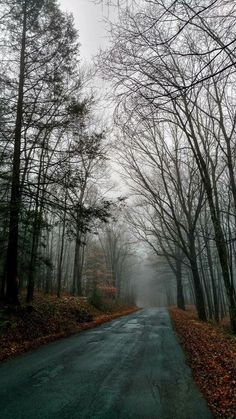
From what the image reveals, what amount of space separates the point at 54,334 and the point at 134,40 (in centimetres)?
905

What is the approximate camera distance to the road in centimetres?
380

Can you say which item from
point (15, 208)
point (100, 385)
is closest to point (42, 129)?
point (15, 208)

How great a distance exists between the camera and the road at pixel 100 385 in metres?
3.80

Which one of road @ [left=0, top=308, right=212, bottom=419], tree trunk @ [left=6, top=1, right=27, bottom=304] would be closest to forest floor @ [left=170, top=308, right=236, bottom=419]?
road @ [left=0, top=308, right=212, bottom=419]

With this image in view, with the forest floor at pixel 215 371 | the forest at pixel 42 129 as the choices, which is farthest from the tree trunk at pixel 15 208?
the forest floor at pixel 215 371

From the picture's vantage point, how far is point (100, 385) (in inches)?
191

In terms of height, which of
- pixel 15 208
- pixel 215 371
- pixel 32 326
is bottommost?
pixel 215 371

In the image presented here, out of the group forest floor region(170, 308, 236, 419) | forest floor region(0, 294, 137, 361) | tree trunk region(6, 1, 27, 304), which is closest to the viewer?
forest floor region(170, 308, 236, 419)

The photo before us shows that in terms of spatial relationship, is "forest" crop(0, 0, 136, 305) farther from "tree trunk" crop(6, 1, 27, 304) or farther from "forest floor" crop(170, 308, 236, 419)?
"forest floor" crop(170, 308, 236, 419)

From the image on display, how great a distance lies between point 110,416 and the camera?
3.64 meters

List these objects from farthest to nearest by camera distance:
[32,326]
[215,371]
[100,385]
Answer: [32,326]
[215,371]
[100,385]

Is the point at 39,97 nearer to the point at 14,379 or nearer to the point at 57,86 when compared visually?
the point at 57,86

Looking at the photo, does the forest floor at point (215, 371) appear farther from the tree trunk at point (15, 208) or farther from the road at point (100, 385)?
the tree trunk at point (15, 208)

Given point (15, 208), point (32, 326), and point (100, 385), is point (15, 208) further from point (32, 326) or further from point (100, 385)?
point (100, 385)
